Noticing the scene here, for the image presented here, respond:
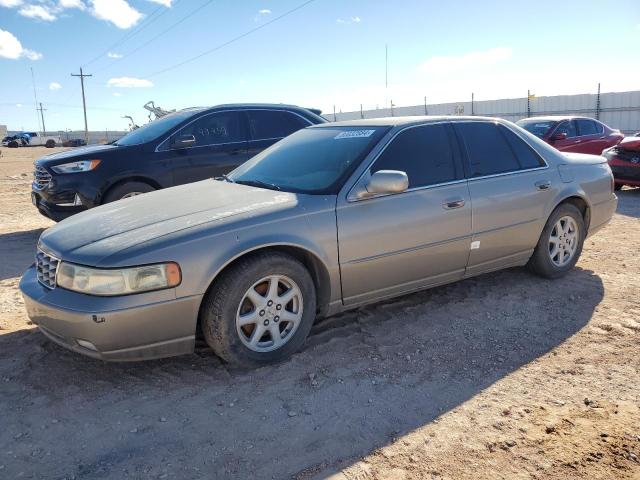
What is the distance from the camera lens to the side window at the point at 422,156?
402 centimetres

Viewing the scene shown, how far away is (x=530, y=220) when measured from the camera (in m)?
4.68

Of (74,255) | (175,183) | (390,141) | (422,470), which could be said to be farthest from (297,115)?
(422,470)

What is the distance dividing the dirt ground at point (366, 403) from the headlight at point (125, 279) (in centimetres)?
65

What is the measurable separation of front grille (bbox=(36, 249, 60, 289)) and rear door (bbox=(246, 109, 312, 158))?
14.3 feet

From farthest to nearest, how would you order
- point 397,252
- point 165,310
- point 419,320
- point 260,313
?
point 419,320 < point 397,252 < point 260,313 < point 165,310

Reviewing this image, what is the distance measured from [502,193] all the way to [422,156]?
0.81 m

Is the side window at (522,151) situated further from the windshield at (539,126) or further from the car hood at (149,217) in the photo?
the windshield at (539,126)

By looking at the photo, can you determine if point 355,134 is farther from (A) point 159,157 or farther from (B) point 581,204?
(A) point 159,157

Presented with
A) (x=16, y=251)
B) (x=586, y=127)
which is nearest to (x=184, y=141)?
(x=16, y=251)

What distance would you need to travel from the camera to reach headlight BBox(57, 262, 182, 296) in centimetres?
298

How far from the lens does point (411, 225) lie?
391cm

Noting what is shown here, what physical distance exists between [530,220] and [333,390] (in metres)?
2.56

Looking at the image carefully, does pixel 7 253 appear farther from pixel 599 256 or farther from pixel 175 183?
pixel 599 256

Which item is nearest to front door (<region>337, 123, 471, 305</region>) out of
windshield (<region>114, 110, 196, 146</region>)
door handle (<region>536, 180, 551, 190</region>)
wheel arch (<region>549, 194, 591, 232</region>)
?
door handle (<region>536, 180, 551, 190</region>)
